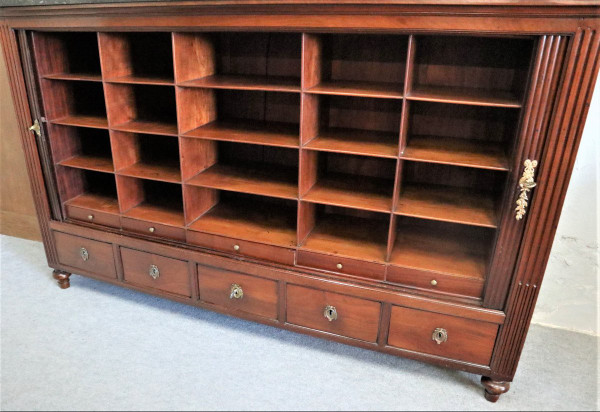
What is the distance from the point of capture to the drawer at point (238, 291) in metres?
1.48

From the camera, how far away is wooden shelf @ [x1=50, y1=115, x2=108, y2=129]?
1552mm

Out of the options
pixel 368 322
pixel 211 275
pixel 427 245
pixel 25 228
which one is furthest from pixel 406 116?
pixel 25 228

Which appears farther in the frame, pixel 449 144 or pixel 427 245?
pixel 427 245

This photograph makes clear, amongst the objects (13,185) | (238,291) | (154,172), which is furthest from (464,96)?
(13,185)

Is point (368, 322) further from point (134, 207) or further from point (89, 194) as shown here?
point (89, 194)

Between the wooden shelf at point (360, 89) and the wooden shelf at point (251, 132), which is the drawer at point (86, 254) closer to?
the wooden shelf at point (251, 132)

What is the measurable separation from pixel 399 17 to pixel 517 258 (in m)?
0.69

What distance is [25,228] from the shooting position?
2.27 meters

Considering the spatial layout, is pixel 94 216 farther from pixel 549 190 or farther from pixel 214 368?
pixel 549 190

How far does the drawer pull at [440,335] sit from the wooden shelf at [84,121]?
126 cm

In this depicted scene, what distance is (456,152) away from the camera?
4.14ft

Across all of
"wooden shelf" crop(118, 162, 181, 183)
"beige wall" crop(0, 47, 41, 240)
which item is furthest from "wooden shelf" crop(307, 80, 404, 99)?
"beige wall" crop(0, 47, 41, 240)

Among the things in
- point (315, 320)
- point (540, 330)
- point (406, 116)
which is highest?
point (406, 116)

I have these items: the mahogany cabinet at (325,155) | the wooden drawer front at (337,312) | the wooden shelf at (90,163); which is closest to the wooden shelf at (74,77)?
the mahogany cabinet at (325,155)
